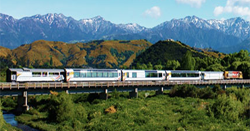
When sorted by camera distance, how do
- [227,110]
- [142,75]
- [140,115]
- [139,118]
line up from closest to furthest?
[227,110], [139,118], [140,115], [142,75]

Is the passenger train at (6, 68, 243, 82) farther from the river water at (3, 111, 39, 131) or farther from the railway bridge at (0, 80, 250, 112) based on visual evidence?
the river water at (3, 111, 39, 131)

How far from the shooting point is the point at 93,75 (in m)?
79.2

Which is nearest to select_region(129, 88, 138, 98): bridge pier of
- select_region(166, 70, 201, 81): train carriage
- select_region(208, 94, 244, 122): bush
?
select_region(166, 70, 201, 81): train carriage

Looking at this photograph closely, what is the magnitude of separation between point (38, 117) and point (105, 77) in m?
23.1

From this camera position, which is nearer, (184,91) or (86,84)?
(86,84)

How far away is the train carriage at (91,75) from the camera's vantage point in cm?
7544

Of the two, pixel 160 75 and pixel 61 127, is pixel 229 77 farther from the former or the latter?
pixel 61 127

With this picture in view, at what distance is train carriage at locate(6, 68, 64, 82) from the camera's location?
68875mm

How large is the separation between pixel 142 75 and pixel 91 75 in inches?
654

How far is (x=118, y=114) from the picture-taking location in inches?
2425

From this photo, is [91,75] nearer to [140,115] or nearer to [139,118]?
[140,115]

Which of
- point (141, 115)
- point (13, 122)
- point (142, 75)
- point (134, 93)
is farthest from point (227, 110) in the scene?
point (13, 122)

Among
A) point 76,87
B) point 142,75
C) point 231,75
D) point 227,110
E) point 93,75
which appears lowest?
point 227,110

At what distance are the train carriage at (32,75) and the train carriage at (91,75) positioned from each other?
209 centimetres
